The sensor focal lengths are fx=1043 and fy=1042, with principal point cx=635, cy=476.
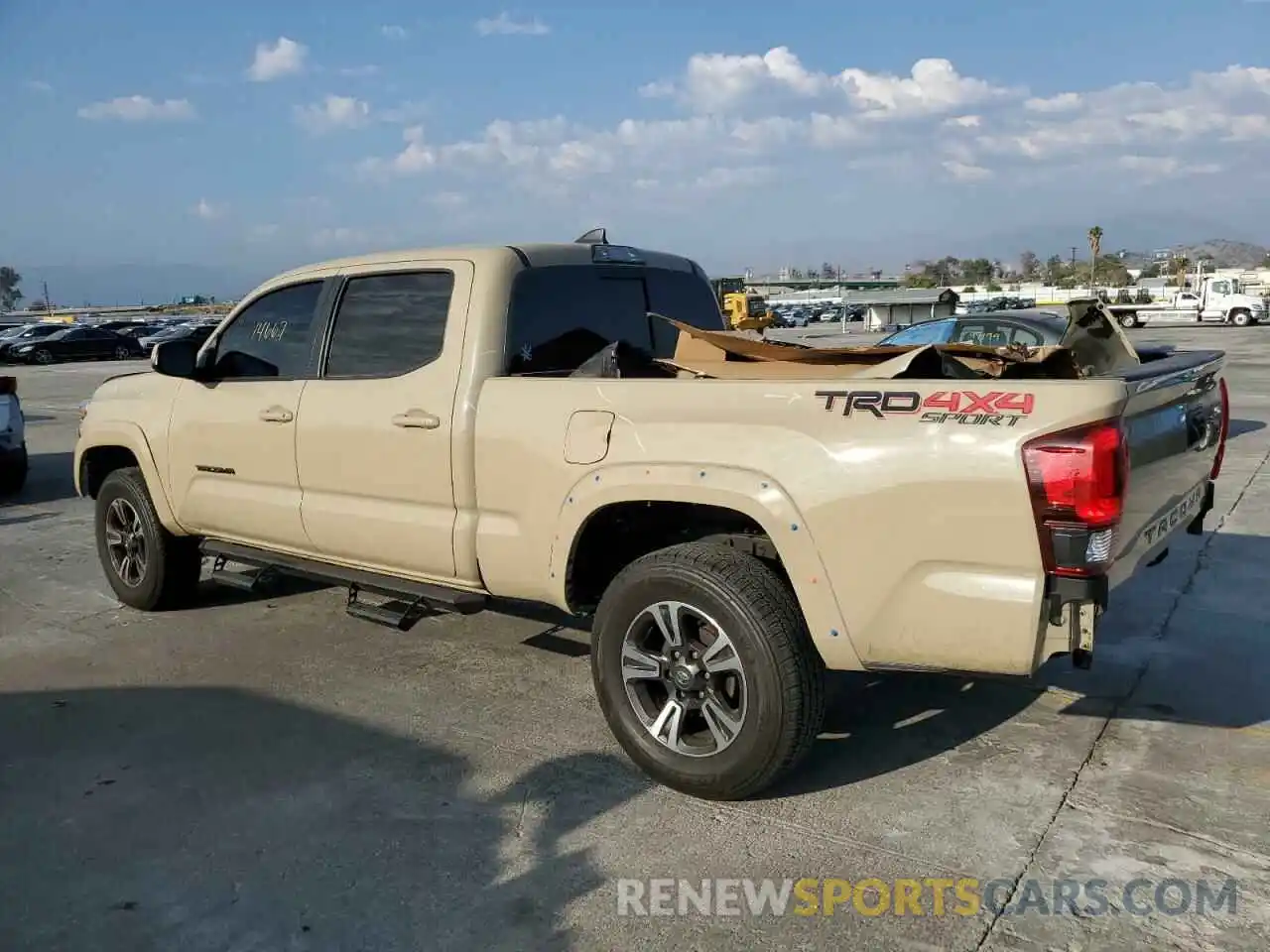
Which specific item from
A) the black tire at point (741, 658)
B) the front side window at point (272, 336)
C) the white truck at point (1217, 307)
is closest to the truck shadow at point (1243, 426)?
the black tire at point (741, 658)

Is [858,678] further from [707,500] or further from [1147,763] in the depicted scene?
[707,500]

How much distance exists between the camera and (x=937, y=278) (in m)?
133

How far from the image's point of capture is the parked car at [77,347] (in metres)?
39.4

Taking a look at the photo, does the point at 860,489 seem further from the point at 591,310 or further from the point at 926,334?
the point at 926,334

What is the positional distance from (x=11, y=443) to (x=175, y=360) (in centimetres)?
633

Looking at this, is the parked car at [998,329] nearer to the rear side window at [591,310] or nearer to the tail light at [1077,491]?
the rear side window at [591,310]

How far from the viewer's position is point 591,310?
482 cm

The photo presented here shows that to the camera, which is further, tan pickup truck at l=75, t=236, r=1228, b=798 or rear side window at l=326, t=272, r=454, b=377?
rear side window at l=326, t=272, r=454, b=377

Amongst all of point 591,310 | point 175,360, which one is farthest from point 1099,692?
point 175,360

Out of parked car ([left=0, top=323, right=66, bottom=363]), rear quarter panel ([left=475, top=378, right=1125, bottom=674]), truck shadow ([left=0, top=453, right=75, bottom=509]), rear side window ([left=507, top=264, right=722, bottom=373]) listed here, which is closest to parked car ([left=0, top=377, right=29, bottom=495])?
truck shadow ([left=0, top=453, right=75, bottom=509])

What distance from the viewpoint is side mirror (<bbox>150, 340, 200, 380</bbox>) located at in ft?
17.7

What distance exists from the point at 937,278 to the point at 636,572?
138m

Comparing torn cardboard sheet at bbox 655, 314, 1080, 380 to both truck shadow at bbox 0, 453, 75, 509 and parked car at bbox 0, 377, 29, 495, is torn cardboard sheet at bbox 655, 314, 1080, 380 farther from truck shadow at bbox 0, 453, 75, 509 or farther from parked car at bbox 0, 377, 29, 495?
parked car at bbox 0, 377, 29, 495

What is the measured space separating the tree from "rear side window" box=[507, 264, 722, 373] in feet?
591
